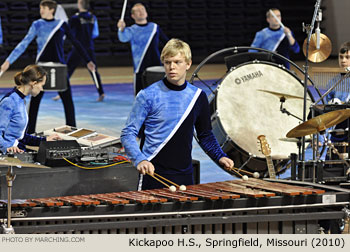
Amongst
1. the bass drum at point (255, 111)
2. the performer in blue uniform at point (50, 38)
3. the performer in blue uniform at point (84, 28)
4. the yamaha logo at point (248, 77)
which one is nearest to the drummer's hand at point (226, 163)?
the bass drum at point (255, 111)

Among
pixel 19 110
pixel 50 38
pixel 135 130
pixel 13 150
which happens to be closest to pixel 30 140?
pixel 19 110

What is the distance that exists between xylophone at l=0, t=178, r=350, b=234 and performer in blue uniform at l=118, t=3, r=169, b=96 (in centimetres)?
583

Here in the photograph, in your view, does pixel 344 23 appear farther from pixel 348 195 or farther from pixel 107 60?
pixel 348 195

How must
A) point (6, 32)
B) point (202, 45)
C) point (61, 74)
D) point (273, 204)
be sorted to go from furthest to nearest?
point (202, 45), point (6, 32), point (61, 74), point (273, 204)

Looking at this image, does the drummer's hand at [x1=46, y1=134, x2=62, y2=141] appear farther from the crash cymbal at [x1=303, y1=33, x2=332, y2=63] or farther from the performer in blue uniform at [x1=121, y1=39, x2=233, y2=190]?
the crash cymbal at [x1=303, y1=33, x2=332, y2=63]

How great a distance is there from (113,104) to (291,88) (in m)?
5.71

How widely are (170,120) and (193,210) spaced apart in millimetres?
709

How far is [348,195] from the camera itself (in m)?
4.41

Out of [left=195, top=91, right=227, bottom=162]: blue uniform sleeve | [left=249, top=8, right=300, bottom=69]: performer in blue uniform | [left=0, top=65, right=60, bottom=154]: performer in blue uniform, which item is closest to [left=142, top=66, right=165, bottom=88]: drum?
[left=249, top=8, right=300, bottom=69]: performer in blue uniform

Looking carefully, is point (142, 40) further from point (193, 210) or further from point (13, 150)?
point (193, 210)

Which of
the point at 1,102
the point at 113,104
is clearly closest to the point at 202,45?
the point at 113,104

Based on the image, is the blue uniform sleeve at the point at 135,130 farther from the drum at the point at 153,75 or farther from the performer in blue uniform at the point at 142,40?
the performer in blue uniform at the point at 142,40

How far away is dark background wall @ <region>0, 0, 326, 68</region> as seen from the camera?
17.1 meters

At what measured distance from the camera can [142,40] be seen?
1016cm
